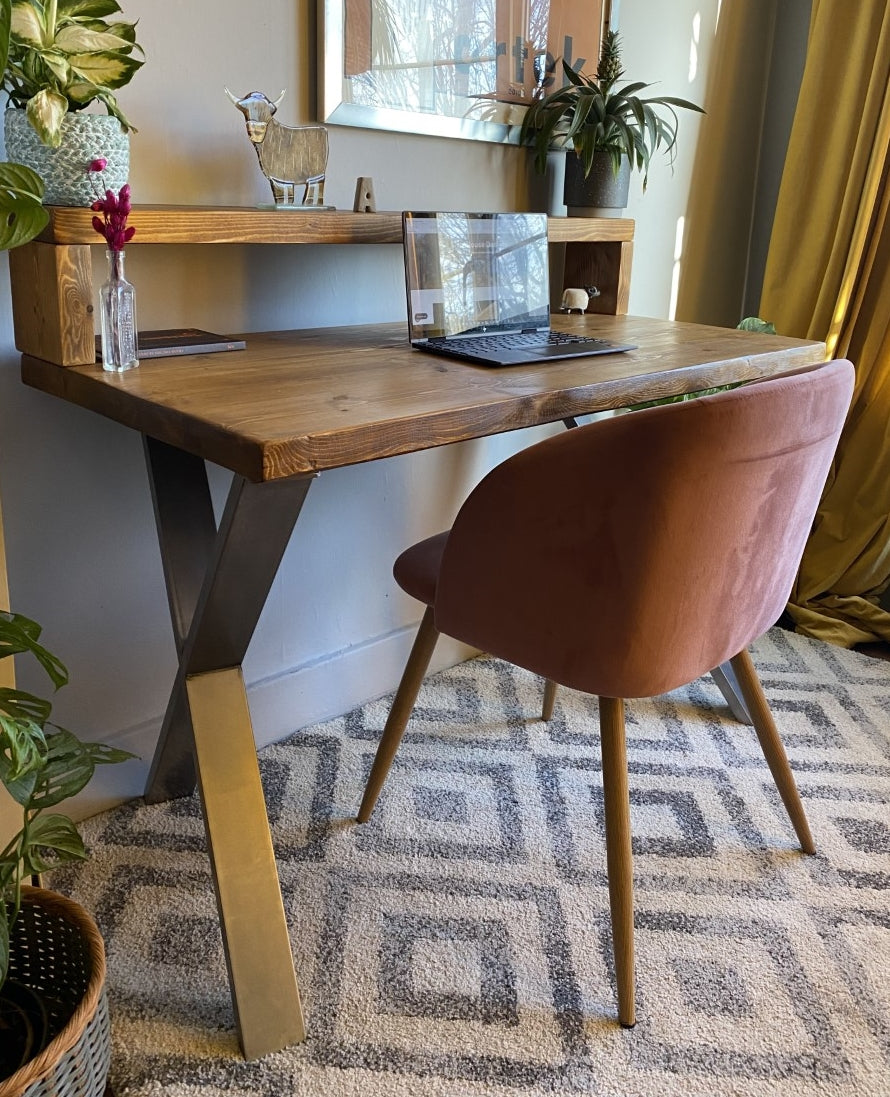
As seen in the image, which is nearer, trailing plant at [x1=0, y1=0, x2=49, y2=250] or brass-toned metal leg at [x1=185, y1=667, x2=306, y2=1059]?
trailing plant at [x1=0, y1=0, x2=49, y2=250]

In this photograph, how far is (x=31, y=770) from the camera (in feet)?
3.11

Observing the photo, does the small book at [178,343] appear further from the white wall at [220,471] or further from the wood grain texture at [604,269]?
the wood grain texture at [604,269]

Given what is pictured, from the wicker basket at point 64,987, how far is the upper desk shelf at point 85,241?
68cm

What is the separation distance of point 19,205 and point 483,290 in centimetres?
82

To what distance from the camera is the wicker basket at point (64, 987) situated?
96cm

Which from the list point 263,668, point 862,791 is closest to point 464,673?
point 263,668

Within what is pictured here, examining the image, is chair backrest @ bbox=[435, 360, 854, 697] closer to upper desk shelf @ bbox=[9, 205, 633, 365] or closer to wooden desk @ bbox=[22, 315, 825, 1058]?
wooden desk @ bbox=[22, 315, 825, 1058]

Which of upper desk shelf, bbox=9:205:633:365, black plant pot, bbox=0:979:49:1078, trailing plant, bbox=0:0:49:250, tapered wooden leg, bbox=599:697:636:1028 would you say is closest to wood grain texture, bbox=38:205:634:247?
upper desk shelf, bbox=9:205:633:365

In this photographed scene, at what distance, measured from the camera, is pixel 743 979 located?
136 cm

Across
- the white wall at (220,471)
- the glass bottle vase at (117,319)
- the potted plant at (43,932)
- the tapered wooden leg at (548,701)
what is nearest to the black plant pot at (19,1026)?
the potted plant at (43,932)

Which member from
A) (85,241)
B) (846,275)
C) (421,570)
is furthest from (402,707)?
(846,275)

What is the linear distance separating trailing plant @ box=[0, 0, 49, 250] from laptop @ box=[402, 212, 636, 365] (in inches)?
25.3

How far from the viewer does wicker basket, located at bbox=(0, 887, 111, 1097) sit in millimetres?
956

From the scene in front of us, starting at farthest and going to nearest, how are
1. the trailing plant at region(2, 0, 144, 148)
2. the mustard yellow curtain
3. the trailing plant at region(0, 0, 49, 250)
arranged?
the mustard yellow curtain → the trailing plant at region(2, 0, 144, 148) → the trailing plant at region(0, 0, 49, 250)
